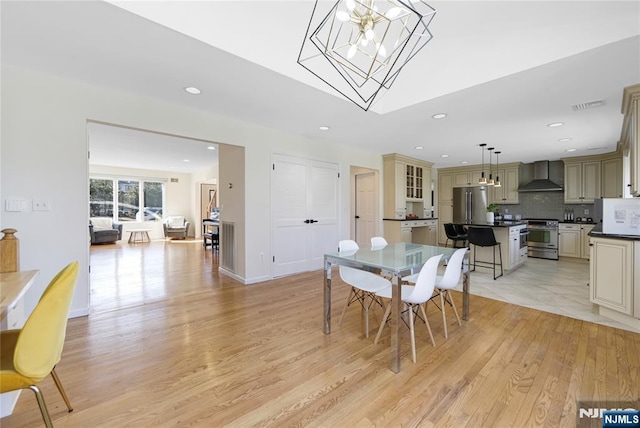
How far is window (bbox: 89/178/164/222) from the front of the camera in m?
8.72

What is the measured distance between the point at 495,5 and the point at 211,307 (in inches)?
154

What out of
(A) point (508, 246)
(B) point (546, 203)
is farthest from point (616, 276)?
(B) point (546, 203)

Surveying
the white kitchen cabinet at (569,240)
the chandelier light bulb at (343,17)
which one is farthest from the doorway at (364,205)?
the chandelier light bulb at (343,17)

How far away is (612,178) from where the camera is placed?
5695 mm

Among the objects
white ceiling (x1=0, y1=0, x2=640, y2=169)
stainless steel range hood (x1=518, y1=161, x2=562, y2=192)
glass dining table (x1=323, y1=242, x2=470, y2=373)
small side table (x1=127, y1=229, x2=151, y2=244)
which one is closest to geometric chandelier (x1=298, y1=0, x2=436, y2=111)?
white ceiling (x1=0, y1=0, x2=640, y2=169)

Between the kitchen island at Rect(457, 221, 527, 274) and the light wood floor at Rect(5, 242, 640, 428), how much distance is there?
175cm

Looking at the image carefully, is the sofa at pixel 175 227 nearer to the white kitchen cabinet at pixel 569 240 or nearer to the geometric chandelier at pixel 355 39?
the geometric chandelier at pixel 355 39

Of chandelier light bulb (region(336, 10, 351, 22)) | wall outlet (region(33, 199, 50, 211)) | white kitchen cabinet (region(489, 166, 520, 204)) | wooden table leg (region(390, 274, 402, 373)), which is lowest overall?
wooden table leg (region(390, 274, 402, 373))

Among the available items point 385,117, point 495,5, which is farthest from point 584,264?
point 495,5

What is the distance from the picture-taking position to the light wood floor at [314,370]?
1.53 meters

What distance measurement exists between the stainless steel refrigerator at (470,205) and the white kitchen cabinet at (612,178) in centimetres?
226

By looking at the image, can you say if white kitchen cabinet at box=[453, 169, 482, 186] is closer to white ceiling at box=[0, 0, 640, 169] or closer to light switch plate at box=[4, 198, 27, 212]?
white ceiling at box=[0, 0, 640, 169]

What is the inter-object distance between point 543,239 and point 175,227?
1039 centimetres

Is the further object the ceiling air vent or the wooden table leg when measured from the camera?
the ceiling air vent
